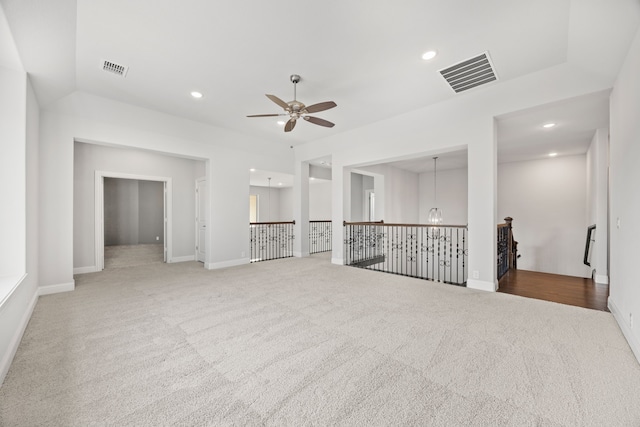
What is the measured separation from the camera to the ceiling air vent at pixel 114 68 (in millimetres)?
3320

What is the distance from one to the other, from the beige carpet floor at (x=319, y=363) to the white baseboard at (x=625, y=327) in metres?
0.07

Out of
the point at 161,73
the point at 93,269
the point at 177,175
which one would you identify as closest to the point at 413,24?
the point at 161,73

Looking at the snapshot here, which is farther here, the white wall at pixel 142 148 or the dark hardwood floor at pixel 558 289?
the white wall at pixel 142 148

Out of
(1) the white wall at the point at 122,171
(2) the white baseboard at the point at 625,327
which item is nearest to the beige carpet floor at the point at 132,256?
(1) the white wall at the point at 122,171

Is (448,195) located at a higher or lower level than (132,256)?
higher

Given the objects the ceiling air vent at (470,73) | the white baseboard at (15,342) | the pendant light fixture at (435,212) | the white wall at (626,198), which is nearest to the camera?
the white baseboard at (15,342)

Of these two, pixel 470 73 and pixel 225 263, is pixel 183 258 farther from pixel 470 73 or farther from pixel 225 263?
pixel 470 73

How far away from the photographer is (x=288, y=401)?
1622mm

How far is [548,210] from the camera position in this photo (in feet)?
23.2

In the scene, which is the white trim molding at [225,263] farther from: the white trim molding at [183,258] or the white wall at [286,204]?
the white wall at [286,204]

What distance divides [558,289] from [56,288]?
793cm

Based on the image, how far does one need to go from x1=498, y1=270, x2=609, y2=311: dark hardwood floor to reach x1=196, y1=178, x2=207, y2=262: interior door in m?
6.39

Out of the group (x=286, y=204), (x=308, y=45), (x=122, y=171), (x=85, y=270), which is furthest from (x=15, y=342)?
(x=286, y=204)

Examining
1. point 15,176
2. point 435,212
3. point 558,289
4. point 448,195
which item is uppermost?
point 448,195
